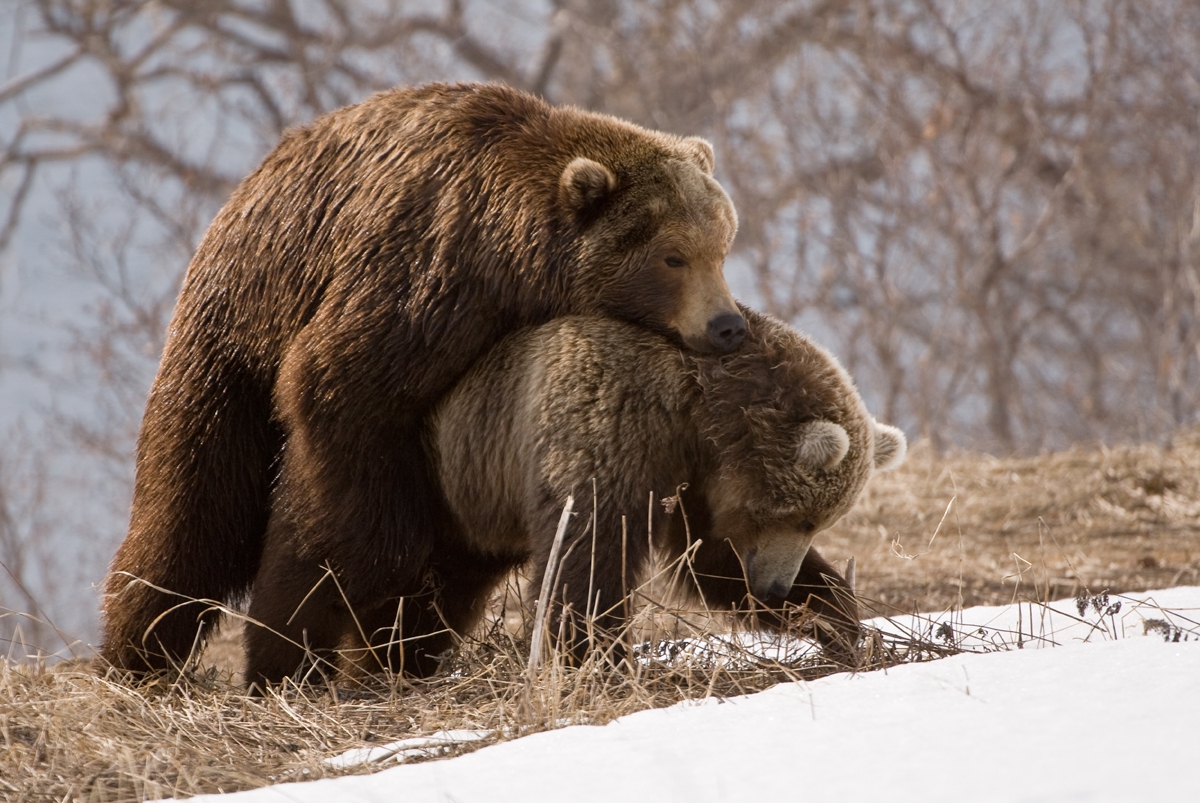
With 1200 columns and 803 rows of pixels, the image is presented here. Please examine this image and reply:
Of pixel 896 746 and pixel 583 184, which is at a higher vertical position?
pixel 583 184

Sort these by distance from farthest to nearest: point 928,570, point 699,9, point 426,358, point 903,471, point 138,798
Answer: point 699,9
point 903,471
point 928,570
point 426,358
point 138,798

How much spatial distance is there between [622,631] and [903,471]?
5.57m

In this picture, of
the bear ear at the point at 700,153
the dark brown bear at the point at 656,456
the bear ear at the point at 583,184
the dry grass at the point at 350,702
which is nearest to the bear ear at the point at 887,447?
the dark brown bear at the point at 656,456

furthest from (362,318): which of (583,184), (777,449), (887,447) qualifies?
(887,447)

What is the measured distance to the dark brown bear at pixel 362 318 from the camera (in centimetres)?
475

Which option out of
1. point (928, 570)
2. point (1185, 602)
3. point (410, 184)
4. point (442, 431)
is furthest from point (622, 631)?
point (928, 570)

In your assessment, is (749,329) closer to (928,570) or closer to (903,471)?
(928,570)

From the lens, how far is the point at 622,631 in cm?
416

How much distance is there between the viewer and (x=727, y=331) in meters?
4.68

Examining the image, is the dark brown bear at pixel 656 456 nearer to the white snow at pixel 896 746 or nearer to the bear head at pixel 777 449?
the bear head at pixel 777 449

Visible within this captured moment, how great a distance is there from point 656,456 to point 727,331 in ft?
1.72

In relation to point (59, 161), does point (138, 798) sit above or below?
below

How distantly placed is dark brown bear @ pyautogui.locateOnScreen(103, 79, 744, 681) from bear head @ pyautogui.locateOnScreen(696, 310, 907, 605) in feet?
0.57

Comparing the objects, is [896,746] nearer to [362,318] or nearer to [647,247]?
[647,247]
